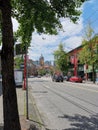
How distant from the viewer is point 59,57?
332 ft

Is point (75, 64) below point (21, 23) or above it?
above

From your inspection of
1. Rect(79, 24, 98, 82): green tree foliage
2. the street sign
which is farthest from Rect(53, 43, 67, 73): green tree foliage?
the street sign

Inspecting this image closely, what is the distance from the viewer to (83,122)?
40.6ft

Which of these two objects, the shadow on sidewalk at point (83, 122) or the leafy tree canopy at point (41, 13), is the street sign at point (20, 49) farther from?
the shadow on sidewalk at point (83, 122)

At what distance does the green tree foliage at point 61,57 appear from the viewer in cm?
10025

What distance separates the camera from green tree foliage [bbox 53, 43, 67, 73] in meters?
100

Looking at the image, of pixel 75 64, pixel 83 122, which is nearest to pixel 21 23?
pixel 83 122

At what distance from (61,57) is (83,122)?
3479 inches

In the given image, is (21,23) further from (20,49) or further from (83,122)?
(83,122)

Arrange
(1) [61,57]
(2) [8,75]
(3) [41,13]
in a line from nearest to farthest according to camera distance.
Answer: (2) [8,75]
(3) [41,13]
(1) [61,57]

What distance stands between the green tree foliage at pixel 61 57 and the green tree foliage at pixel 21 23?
8784 cm

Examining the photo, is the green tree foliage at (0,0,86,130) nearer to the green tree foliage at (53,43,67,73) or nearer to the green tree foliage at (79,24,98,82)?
the green tree foliage at (79,24,98,82)

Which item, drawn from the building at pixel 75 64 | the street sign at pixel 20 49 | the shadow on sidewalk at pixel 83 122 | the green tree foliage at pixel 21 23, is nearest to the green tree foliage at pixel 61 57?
the building at pixel 75 64

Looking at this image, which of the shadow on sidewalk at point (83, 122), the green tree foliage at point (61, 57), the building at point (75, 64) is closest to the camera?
the shadow on sidewalk at point (83, 122)
